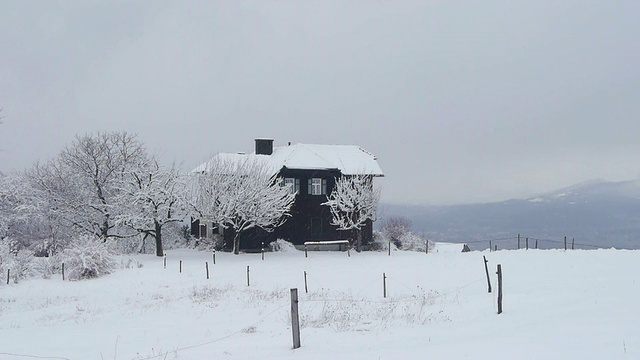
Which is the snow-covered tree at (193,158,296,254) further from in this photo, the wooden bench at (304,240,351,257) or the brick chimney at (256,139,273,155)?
the brick chimney at (256,139,273,155)

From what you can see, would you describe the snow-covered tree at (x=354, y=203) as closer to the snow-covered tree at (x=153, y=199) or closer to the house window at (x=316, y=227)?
the house window at (x=316, y=227)

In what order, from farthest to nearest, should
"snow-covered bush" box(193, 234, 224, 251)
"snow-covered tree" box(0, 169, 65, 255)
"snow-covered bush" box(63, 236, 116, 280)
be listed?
1. "snow-covered bush" box(193, 234, 224, 251)
2. "snow-covered tree" box(0, 169, 65, 255)
3. "snow-covered bush" box(63, 236, 116, 280)

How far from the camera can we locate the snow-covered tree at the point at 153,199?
127 ft

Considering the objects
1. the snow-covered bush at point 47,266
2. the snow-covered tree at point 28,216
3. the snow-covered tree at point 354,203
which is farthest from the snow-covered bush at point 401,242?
the snow-covered tree at point 28,216

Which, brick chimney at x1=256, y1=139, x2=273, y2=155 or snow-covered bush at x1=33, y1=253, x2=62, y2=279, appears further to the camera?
brick chimney at x1=256, y1=139, x2=273, y2=155

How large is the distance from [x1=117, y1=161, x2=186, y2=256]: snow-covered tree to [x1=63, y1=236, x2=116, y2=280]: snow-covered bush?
7471 millimetres

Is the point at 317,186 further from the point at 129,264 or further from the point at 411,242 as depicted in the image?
the point at 129,264

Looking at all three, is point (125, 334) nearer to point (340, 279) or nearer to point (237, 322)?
point (237, 322)

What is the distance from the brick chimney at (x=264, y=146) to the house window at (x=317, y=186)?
5.89 meters

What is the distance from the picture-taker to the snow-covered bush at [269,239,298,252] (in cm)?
4212

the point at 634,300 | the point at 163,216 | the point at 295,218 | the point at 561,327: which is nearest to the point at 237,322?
the point at 561,327

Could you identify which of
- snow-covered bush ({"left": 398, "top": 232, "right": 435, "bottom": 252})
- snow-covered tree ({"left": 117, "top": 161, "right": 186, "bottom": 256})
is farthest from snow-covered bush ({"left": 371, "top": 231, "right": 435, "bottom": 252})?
snow-covered tree ({"left": 117, "top": 161, "right": 186, "bottom": 256})

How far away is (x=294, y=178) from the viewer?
4472 cm

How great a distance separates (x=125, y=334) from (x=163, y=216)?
85.8ft
